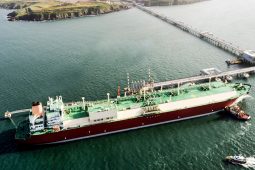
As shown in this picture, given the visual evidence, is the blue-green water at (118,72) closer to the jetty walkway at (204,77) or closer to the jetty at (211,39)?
the jetty at (211,39)

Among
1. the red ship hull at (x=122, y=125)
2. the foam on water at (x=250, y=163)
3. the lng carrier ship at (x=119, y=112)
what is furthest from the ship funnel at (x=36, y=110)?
the foam on water at (x=250, y=163)

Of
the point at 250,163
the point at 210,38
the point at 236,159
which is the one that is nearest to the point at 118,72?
the point at 210,38

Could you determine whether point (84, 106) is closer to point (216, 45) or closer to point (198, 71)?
point (198, 71)

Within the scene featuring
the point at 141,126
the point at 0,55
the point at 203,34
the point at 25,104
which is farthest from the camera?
A: the point at 203,34

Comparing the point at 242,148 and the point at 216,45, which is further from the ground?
the point at 216,45

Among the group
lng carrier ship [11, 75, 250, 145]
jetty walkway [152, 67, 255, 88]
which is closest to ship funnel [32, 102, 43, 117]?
lng carrier ship [11, 75, 250, 145]

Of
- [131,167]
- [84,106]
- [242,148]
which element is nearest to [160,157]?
[131,167]

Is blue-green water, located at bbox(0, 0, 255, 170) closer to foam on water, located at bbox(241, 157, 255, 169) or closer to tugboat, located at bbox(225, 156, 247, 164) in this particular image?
tugboat, located at bbox(225, 156, 247, 164)
